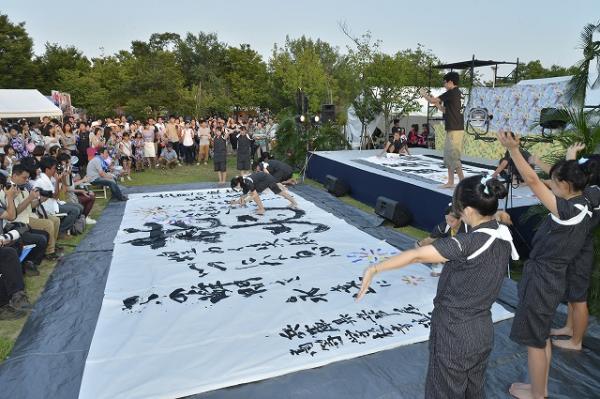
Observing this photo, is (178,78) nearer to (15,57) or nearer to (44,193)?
(15,57)

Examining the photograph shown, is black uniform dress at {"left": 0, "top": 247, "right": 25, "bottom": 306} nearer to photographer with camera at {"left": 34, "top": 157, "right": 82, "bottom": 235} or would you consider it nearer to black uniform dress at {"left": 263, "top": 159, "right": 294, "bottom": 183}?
photographer with camera at {"left": 34, "top": 157, "right": 82, "bottom": 235}

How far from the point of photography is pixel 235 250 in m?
5.27

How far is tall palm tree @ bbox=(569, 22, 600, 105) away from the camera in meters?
3.82

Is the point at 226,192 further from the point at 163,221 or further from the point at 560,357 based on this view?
the point at 560,357

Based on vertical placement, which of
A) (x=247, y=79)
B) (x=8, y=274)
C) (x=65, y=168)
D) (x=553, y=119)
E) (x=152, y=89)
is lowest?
(x=8, y=274)

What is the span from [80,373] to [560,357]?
329cm

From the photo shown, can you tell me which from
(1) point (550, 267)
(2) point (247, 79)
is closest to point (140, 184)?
(1) point (550, 267)

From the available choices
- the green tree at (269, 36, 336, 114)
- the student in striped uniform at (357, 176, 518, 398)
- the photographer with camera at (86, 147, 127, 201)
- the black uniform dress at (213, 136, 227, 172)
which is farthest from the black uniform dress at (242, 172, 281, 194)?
the green tree at (269, 36, 336, 114)

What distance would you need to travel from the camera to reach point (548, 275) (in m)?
2.44

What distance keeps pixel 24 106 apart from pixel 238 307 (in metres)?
16.8

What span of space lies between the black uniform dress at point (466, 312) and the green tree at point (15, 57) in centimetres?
3393

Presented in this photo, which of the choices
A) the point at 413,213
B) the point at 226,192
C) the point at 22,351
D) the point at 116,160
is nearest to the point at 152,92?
the point at 116,160

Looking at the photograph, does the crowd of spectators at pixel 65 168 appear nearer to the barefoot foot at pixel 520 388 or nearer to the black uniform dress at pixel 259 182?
the black uniform dress at pixel 259 182

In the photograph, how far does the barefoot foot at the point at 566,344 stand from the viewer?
3115 mm
